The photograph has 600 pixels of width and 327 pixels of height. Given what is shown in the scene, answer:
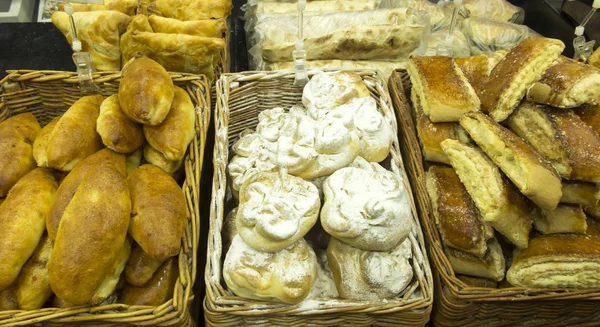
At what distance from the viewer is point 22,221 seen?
1.31m

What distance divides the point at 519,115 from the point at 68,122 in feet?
5.41

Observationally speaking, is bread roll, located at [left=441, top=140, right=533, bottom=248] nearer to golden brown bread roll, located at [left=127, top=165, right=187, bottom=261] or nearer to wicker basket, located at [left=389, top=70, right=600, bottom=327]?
wicker basket, located at [left=389, top=70, right=600, bottom=327]

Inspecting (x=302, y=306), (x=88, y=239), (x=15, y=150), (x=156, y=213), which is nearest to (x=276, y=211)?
(x=302, y=306)

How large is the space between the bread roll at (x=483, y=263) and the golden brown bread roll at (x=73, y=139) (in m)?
1.34

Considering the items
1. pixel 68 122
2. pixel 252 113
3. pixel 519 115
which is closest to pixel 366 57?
pixel 252 113

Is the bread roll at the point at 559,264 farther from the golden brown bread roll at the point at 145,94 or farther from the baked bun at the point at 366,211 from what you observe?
the golden brown bread roll at the point at 145,94

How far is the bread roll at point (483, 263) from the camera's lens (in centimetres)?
147

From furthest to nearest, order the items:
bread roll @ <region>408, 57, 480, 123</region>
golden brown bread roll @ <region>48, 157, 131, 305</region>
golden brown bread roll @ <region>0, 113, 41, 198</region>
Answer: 1. bread roll @ <region>408, 57, 480, 123</region>
2. golden brown bread roll @ <region>0, 113, 41, 198</region>
3. golden brown bread roll @ <region>48, 157, 131, 305</region>

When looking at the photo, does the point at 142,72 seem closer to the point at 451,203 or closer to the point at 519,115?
the point at 451,203

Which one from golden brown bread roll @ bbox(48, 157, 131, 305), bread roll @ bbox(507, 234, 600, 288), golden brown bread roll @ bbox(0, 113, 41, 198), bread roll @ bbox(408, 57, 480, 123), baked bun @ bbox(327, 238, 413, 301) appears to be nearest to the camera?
golden brown bread roll @ bbox(48, 157, 131, 305)

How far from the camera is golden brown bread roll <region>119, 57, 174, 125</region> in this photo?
4.97 feet

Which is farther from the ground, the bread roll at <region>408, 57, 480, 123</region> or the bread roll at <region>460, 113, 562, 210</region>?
the bread roll at <region>408, 57, 480, 123</region>

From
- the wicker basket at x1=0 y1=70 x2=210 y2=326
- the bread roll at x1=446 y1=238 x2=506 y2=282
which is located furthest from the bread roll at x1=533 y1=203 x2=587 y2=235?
the wicker basket at x1=0 y1=70 x2=210 y2=326

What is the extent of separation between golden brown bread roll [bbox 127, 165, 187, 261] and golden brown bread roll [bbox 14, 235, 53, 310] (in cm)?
27
